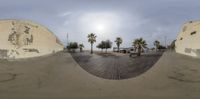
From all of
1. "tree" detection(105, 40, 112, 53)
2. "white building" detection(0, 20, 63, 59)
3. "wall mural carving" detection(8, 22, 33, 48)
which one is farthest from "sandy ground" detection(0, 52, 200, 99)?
"tree" detection(105, 40, 112, 53)

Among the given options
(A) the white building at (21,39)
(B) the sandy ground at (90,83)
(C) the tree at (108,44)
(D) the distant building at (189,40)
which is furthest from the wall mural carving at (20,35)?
(C) the tree at (108,44)

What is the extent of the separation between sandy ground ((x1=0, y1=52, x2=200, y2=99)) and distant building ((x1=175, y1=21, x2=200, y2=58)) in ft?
10.8

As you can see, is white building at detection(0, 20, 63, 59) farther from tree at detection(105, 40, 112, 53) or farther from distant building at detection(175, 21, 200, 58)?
tree at detection(105, 40, 112, 53)

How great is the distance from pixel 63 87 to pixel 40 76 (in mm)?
5536

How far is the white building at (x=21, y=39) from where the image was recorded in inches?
1714

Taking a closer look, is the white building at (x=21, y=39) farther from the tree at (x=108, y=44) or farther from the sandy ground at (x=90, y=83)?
the tree at (x=108, y=44)

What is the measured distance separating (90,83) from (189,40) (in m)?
22.8

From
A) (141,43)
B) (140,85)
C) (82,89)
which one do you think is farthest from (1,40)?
(141,43)

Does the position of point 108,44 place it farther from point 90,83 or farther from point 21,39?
point 90,83

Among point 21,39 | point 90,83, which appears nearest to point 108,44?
point 21,39

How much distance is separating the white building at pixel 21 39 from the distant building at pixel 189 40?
974 inches

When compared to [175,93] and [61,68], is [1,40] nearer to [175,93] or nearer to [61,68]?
[61,68]

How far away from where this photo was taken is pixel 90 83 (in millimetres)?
27781

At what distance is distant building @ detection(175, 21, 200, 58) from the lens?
131 feet
